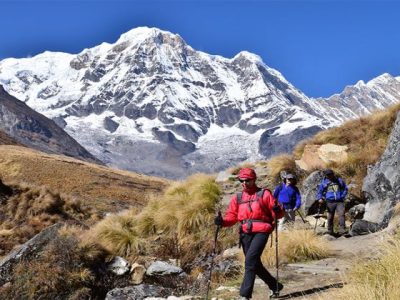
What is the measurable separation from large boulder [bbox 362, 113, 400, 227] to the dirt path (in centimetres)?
193

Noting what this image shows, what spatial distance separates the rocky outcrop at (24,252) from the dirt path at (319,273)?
5.14 metres

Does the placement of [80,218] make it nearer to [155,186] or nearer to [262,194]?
[262,194]

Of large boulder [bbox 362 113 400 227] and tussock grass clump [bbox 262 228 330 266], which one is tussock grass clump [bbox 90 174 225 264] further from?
large boulder [bbox 362 113 400 227]

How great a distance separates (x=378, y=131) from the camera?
72.8 ft

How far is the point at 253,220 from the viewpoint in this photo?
8766 millimetres

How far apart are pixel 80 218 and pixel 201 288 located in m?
12.6

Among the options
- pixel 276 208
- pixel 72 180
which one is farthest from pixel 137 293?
pixel 72 180

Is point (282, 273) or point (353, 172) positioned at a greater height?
point (353, 172)

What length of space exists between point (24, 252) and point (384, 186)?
950cm

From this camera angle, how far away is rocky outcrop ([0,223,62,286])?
40.7 ft

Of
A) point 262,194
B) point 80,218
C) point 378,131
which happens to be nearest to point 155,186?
point 80,218

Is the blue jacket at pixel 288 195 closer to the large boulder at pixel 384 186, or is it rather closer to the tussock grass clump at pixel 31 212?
the large boulder at pixel 384 186

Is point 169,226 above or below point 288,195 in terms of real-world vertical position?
below

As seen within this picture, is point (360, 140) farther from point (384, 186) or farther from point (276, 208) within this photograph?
point (276, 208)
